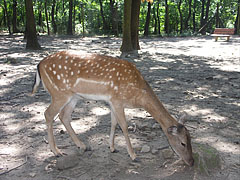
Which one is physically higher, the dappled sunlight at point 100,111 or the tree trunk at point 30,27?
Result: the tree trunk at point 30,27

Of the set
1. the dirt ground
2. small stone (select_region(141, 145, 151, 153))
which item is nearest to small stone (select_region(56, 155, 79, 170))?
the dirt ground

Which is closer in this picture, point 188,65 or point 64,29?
point 188,65

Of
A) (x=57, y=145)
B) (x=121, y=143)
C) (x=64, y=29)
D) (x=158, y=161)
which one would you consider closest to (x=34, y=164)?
(x=57, y=145)

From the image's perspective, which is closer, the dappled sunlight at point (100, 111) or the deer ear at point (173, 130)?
the deer ear at point (173, 130)

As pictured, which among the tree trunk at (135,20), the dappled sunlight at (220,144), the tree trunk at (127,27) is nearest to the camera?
the dappled sunlight at (220,144)

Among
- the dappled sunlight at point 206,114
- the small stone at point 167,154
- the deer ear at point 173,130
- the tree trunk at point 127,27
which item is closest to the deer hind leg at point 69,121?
the small stone at point 167,154

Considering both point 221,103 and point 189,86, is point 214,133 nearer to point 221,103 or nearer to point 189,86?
point 221,103

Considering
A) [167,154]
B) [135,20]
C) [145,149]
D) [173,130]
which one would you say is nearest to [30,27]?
[135,20]

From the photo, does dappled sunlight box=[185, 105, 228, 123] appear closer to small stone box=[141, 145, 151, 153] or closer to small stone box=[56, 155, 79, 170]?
small stone box=[141, 145, 151, 153]

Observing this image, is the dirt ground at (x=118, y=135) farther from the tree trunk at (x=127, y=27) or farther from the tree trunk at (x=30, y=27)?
the tree trunk at (x=30, y=27)

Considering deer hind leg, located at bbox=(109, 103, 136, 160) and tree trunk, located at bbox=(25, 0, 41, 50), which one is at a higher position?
tree trunk, located at bbox=(25, 0, 41, 50)

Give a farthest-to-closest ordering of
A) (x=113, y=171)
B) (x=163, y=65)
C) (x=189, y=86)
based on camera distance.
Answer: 1. (x=163, y=65)
2. (x=189, y=86)
3. (x=113, y=171)

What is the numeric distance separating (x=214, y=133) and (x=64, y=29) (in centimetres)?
3216

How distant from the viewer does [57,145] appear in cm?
423
